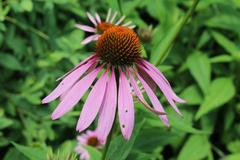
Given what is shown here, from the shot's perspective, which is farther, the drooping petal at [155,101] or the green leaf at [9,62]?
the green leaf at [9,62]

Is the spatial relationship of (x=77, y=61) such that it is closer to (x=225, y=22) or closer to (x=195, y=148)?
(x=195, y=148)

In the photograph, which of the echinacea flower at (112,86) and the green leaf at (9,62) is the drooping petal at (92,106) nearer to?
the echinacea flower at (112,86)

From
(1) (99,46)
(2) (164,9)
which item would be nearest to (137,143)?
(1) (99,46)

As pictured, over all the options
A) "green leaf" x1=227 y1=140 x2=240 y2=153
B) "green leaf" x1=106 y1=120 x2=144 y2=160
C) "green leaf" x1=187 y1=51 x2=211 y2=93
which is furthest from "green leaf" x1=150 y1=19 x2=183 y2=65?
"green leaf" x1=227 y1=140 x2=240 y2=153

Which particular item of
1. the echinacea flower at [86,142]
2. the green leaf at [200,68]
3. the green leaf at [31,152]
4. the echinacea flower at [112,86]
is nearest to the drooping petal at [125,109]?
the echinacea flower at [112,86]

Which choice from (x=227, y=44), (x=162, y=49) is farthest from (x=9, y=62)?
(x=227, y=44)

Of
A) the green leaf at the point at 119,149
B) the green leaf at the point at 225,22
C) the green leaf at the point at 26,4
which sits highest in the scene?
the green leaf at the point at 26,4

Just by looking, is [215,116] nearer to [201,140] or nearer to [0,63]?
[201,140]
